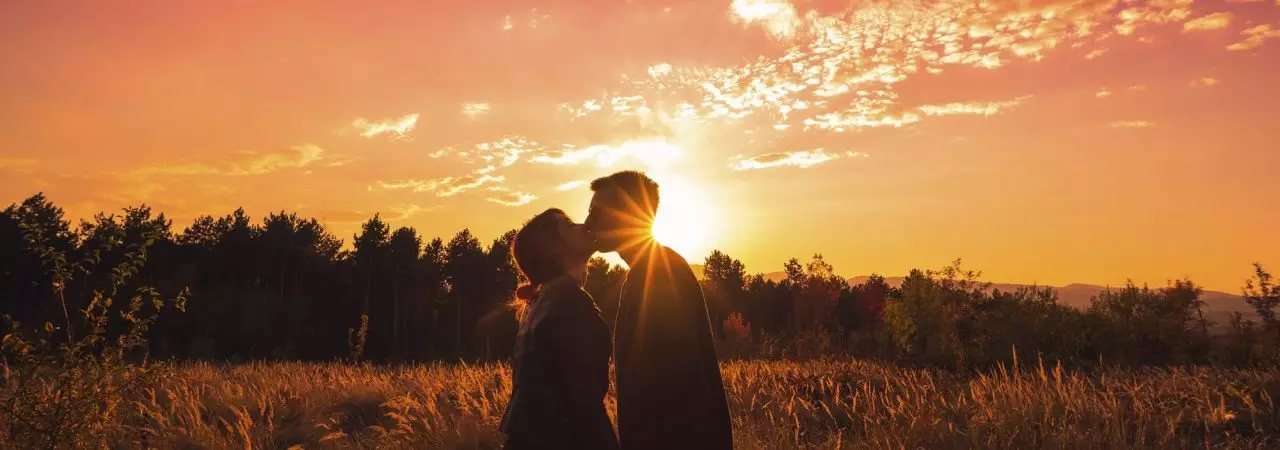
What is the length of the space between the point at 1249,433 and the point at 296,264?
54766 mm

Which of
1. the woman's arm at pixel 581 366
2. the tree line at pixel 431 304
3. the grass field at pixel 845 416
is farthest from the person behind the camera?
the tree line at pixel 431 304

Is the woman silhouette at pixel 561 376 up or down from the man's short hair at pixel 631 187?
down

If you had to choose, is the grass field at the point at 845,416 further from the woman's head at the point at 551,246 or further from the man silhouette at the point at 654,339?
the woman's head at the point at 551,246

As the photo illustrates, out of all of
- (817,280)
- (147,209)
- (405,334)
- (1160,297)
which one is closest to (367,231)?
(405,334)

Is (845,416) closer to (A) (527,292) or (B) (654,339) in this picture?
(B) (654,339)

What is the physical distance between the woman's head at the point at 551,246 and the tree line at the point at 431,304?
2633 millimetres

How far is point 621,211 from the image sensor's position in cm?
328

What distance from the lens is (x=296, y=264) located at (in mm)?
52031

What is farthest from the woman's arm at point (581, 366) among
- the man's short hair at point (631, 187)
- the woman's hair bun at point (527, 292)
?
the man's short hair at point (631, 187)

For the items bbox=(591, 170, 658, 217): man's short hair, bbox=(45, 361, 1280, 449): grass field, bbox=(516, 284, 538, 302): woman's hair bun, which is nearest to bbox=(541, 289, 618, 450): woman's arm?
bbox=(516, 284, 538, 302): woman's hair bun

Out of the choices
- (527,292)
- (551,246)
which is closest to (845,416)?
(527,292)

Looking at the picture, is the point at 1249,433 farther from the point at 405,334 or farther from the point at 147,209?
the point at 147,209

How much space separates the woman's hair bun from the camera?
3.34 m

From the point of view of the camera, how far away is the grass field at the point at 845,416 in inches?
211
